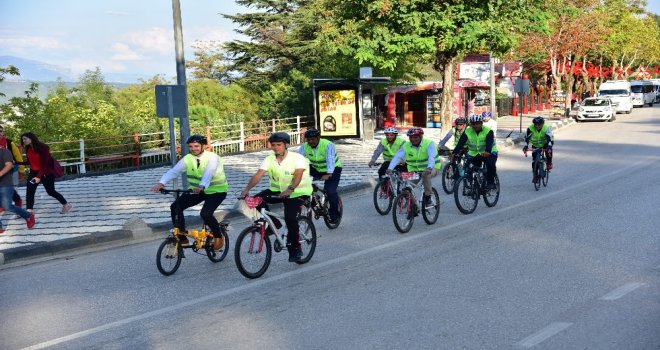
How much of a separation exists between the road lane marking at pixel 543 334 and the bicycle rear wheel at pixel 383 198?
685 cm

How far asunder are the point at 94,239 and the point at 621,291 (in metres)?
7.52

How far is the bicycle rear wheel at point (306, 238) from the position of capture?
30.6 ft

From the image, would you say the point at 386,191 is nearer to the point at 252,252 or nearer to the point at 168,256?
the point at 252,252

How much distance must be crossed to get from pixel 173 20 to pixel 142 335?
9408 mm

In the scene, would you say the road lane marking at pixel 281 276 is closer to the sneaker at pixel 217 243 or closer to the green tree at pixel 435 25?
the sneaker at pixel 217 243

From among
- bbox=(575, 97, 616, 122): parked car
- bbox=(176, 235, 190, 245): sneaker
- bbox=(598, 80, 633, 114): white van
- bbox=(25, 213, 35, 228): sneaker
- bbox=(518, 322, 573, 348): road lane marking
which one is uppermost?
bbox=(598, 80, 633, 114): white van

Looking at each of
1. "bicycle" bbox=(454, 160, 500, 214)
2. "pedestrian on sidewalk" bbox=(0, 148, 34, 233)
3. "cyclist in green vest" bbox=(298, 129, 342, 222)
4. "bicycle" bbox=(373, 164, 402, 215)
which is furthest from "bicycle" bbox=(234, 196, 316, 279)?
"pedestrian on sidewalk" bbox=(0, 148, 34, 233)

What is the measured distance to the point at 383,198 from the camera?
13352 millimetres

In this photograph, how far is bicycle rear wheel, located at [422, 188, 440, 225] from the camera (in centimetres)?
1188

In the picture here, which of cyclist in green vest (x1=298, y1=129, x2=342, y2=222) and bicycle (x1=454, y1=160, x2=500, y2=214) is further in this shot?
bicycle (x1=454, y1=160, x2=500, y2=214)

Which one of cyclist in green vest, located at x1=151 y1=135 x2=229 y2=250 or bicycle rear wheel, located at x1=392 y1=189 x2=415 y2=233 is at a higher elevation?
cyclist in green vest, located at x1=151 y1=135 x2=229 y2=250

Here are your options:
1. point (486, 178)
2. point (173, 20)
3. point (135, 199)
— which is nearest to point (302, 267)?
point (486, 178)

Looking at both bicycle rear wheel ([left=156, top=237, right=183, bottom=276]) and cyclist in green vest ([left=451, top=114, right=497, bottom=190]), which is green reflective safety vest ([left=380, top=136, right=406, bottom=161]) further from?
bicycle rear wheel ([left=156, top=237, right=183, bottom=276])

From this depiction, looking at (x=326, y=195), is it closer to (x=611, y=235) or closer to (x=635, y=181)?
(x=611, y=235)
